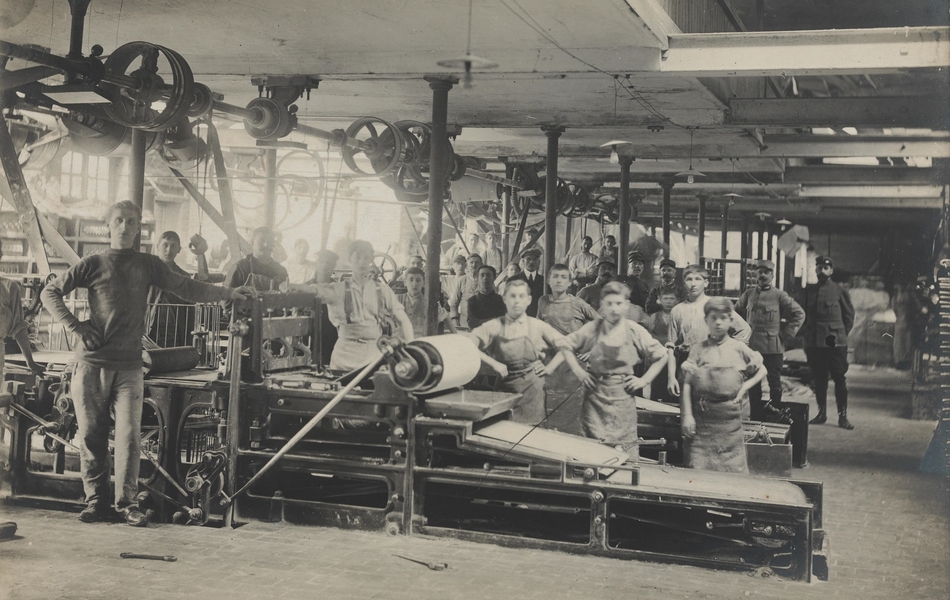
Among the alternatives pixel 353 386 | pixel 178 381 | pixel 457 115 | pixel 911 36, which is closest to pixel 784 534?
pixel 353 386

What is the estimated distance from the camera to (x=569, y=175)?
602 inches

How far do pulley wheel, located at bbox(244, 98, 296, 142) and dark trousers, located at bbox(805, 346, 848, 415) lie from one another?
19.4ft

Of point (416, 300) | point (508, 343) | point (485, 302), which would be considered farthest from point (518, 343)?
point (416, 300)

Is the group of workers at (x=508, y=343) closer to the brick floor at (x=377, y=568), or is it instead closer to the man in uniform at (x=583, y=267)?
the brick floor at (x=377, y=568)

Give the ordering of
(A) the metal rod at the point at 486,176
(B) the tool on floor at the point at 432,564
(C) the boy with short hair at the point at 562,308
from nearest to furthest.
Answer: (B) the tool on floor at the point at 432,564
(C) the boy with short hair at the point at 562,308
(A) the metal rod at the point at 486,176

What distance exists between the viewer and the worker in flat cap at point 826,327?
8.38m

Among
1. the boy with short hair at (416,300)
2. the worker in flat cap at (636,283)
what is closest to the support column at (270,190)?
the boy with short hair at (416,300)

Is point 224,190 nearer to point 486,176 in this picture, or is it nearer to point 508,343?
point 508,343

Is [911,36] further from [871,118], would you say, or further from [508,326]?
[508,326]

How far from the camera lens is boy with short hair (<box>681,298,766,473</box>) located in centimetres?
589

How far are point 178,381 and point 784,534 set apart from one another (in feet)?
13.7

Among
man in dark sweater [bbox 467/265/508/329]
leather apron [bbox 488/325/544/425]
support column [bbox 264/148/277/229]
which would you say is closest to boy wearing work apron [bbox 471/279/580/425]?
leather apron [bbox 488/325/544/425]

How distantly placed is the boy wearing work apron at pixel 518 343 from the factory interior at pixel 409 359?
0.08 feet

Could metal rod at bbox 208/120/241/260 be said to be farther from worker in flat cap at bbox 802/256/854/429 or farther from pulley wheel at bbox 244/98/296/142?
worker in flat cap at bbox 802/256/854/429
